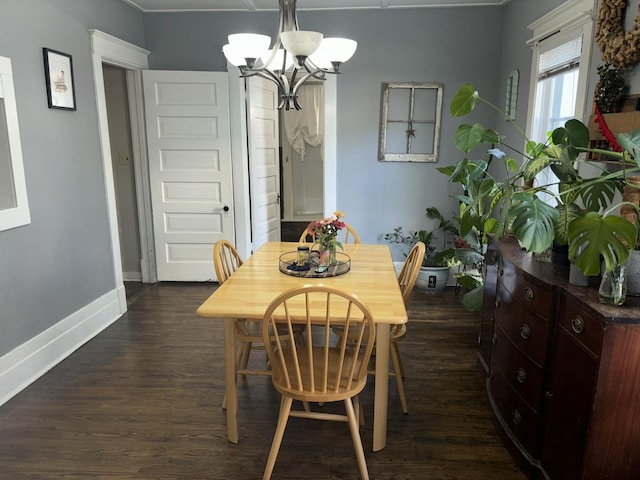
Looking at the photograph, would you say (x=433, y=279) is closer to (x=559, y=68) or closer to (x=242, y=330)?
(x=559, y=68)

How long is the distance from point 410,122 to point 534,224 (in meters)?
2.81

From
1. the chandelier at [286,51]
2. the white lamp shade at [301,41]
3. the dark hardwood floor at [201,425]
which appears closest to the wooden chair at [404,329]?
the dark hardwood floor at [201,425]

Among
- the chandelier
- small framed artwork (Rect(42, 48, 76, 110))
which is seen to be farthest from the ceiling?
the chandelier

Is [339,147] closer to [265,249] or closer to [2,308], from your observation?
[265,249]

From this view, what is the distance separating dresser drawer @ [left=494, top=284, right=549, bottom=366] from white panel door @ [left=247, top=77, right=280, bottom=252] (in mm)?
2685

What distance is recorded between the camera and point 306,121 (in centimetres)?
714

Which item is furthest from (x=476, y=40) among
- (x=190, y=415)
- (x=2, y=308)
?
(x=2, y=308)

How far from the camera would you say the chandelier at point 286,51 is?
2057 mm

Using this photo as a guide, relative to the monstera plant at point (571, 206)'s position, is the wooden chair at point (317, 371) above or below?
below

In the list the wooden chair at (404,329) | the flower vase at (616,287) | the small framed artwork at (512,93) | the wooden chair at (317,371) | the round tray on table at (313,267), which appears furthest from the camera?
the small framed artwork at (512,93)

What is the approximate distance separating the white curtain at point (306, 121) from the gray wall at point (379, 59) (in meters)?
2.95

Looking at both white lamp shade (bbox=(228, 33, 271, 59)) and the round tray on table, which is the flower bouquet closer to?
the round tray on table

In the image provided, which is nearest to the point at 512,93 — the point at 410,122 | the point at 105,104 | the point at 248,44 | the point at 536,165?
the point at 410,122

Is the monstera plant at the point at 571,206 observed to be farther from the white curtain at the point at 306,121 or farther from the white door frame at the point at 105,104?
the white curtain at the point at 306,121
